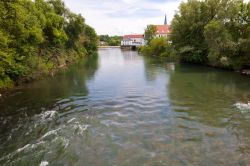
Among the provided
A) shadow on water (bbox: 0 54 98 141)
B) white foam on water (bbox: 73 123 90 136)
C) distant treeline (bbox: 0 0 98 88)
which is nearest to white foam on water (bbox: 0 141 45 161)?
white foam on water (bbox: 73 123 90 136)

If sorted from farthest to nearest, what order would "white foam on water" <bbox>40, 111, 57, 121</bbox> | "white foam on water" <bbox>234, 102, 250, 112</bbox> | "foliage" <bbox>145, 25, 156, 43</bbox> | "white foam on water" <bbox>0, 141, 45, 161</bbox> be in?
"foliage" <bbox>145, 25, 156, 43</bbox>, "white foam on water" <bbox>234, 102, 250, 112</bbox>, "white foam on water" <bbox>40, 111, 57, 121</bbox>, "white foam on water" <bbox>0, 141, 45, 161</bbox>

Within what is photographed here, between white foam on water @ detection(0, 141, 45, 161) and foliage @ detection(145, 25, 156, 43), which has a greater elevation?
foliage @ detection(145, 25, 156, 43)

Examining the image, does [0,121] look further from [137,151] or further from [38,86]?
[38,86]

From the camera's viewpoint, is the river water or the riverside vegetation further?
the riverside vegetation

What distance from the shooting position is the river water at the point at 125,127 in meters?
8.42

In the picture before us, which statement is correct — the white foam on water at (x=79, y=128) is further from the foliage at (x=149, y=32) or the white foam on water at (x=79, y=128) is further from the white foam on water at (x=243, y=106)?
the foliage at (x=149, y=32)

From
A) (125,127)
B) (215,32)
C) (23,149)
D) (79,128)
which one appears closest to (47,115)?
(79,128)

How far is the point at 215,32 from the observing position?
31.8m

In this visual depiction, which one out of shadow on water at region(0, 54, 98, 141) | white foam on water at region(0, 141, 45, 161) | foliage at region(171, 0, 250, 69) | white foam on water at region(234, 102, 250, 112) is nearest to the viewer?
white foam on water at region(0, 141, 45, 161)

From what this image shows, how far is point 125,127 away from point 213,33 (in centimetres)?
2560

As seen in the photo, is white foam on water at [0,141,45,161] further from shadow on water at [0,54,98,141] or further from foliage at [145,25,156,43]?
foliage at [145,25,156,43]

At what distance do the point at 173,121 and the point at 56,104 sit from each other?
7.49 m

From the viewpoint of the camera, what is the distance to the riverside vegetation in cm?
3033

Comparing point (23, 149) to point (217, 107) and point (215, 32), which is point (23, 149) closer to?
point (217, 107)
